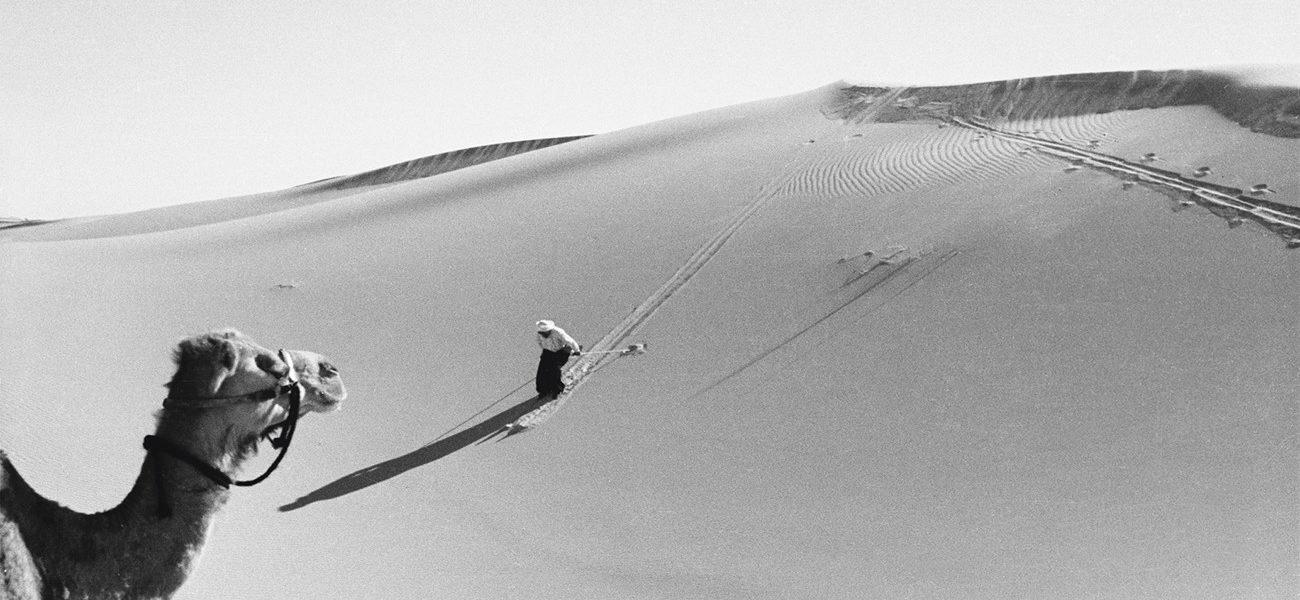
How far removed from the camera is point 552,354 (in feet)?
30.9

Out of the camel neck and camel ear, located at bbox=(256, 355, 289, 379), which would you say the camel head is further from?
the camel neck

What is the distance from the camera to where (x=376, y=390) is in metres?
10.3

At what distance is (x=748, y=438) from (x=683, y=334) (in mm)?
2822

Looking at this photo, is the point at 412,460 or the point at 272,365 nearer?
the point at 272,365

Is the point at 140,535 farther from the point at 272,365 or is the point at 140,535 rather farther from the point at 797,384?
the point at 797,384

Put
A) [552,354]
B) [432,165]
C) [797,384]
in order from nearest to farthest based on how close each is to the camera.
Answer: [797,384] < [552,354] < [432,165]

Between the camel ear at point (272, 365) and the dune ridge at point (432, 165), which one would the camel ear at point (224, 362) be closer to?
the camel ear at point (272, 365)

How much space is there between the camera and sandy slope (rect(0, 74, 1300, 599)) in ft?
20.0

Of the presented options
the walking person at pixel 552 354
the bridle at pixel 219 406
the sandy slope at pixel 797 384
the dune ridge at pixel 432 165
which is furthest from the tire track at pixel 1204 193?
the dune ridge at pixel 432 165

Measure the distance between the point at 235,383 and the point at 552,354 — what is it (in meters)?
6.03

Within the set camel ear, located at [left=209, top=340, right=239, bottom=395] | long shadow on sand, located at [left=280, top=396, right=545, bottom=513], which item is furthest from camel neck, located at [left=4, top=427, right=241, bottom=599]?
long shadow on sand, located at [left=280, top=396, right=545, bottom=513]

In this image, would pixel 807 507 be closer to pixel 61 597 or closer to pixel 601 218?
pixel 61 597

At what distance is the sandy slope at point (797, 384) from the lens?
6090 mm

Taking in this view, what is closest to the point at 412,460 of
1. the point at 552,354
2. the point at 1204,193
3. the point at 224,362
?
the point at 552,354
